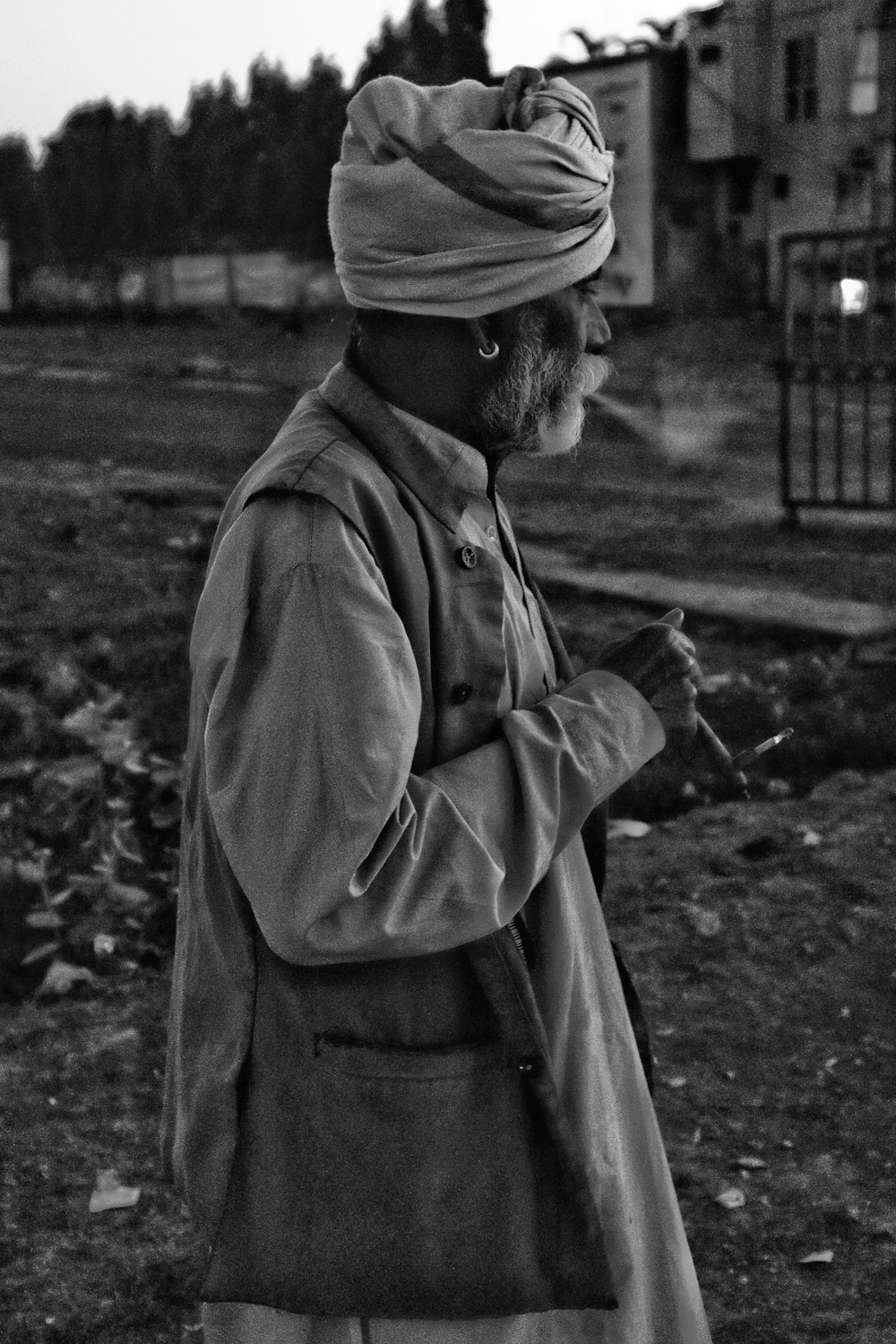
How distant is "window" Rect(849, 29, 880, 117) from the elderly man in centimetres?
455

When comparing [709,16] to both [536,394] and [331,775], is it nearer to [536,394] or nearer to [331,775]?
[536,394]

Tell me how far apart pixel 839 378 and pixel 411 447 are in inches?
214

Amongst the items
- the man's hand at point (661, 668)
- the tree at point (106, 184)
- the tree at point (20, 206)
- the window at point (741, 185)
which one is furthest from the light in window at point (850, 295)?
the man's hand at point (661, 668)

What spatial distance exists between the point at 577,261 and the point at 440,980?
741mm

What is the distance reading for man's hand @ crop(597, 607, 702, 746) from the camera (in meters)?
1.65

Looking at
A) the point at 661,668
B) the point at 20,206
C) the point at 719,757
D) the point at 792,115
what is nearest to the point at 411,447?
the point at 661,668

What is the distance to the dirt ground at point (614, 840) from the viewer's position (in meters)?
2.93

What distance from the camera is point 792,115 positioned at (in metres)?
5.83

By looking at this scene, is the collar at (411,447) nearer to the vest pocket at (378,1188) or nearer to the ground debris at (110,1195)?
the vest pocket at (378,1188)

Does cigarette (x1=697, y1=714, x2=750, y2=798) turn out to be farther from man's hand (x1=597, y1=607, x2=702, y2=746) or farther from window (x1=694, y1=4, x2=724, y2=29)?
window (x1=694, y1=4, x2=724, y2=29)

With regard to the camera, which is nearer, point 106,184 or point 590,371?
point 590,371

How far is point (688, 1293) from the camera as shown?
1886 mm

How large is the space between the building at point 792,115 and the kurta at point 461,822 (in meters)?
4.41

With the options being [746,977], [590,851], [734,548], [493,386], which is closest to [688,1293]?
[590,851]
